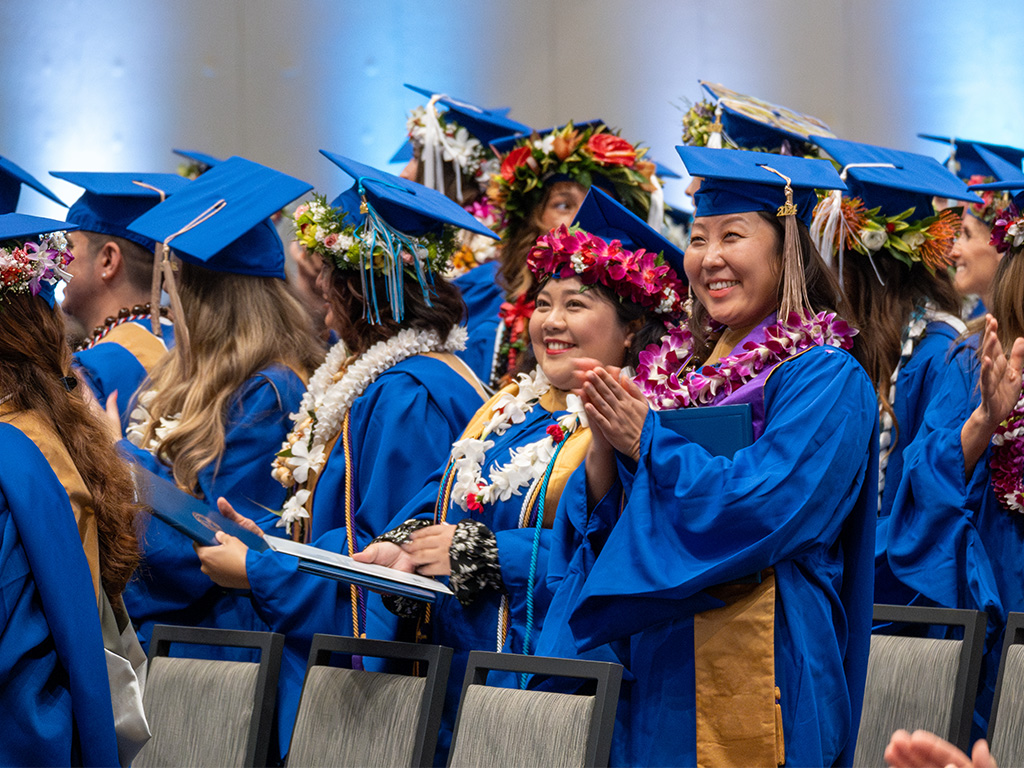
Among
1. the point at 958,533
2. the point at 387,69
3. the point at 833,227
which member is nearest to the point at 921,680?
the point at 958,533

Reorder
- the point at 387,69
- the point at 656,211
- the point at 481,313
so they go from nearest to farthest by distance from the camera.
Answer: the point at 656,211 → the point at 481,313 → the point at 387,69

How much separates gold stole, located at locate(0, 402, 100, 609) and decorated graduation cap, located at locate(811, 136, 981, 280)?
6.50ft

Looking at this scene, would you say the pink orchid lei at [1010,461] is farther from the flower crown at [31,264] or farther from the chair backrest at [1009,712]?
the flower crown at [31,264]

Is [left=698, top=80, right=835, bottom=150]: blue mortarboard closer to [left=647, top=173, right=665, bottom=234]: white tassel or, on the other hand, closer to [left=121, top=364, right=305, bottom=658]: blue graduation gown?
[left=647, top=173, right=665, bottom=234]: white tassel

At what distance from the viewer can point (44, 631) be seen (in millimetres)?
2129

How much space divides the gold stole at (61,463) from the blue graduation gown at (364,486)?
962 mm

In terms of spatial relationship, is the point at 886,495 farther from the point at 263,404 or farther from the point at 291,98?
the point at 291,98

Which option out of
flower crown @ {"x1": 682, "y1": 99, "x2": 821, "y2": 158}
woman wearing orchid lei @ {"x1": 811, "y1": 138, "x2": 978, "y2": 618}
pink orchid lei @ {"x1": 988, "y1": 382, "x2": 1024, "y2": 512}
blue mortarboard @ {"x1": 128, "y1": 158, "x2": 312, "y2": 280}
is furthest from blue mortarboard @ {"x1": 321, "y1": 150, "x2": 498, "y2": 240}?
pink orchid lei @ {"x1": 988, "y1": 382, "x2": 1024, "y2": 512}

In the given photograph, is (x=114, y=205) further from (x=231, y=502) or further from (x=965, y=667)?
(x=965, y=667)

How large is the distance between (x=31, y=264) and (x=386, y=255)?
1.24 metres

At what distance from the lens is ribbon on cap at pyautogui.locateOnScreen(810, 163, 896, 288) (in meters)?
3.22

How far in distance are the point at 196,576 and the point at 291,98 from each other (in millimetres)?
3738

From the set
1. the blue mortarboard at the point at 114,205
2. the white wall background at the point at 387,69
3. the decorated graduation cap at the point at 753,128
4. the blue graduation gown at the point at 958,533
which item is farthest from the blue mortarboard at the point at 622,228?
the white wall background at the point at 387,69

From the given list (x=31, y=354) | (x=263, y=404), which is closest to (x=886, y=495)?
(x=263, y=404)
